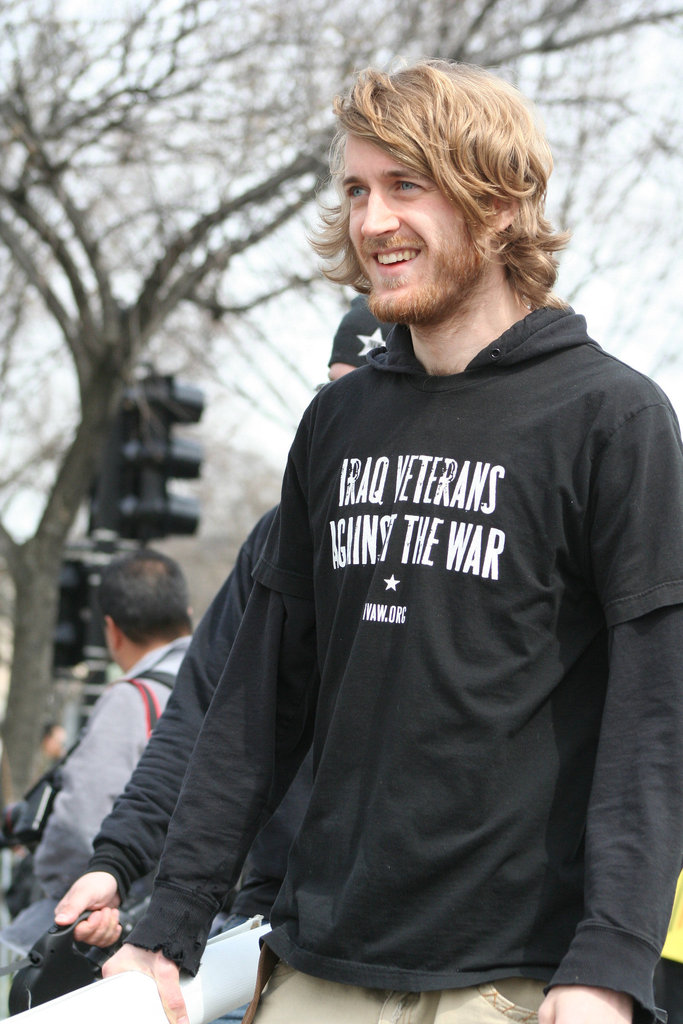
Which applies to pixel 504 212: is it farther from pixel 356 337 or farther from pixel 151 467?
pixel 151 467

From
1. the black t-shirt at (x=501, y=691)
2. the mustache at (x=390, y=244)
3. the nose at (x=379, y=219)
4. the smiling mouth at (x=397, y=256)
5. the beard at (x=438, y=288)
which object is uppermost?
the nose at (x=379, y=219)

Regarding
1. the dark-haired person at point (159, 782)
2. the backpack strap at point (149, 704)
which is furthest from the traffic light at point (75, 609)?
the dark-haired person at point (159, 782)

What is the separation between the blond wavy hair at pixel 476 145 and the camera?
2135mm

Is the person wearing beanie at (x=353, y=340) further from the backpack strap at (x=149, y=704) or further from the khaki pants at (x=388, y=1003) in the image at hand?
the khaki pants at (x=388, y=1003)

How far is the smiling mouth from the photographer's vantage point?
85.7 inches

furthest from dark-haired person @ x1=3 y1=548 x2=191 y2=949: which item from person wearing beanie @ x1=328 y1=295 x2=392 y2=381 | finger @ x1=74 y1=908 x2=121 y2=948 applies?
person wearing beanie @ x1=328 y1=295 x2=392 y2=381

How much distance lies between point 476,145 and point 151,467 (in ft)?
24.4

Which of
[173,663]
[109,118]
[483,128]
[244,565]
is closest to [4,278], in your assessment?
[109,118]

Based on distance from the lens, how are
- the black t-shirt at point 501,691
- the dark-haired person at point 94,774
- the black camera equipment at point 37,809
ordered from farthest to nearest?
the black camera equipment at point 37,809
the dark-haired person at point 94,774
the black t-shirt at point 501,691

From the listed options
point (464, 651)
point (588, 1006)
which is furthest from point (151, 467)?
point (588, 1006)

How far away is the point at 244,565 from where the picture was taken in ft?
10.6

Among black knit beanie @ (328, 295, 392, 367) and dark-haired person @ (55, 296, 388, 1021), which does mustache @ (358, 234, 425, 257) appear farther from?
black knit beanie @ (328, 295, 392, 367)

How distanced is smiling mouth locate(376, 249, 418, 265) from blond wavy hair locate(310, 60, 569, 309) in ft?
0.34

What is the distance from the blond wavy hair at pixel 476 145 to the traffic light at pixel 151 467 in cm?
715
